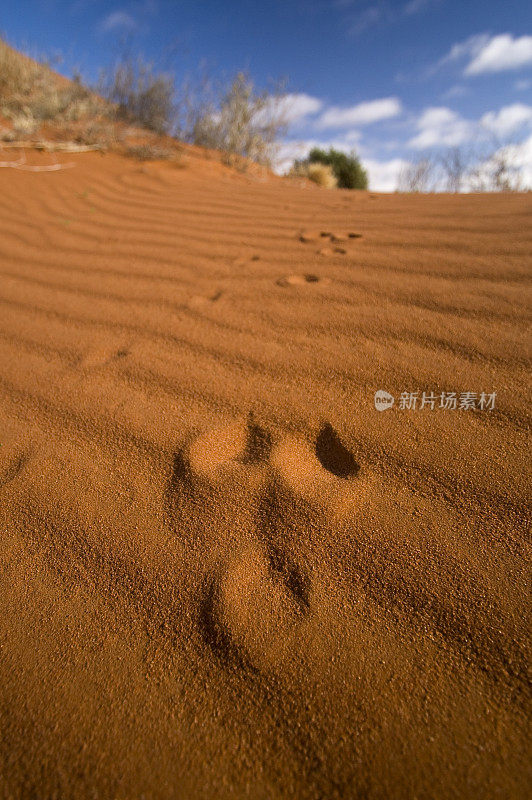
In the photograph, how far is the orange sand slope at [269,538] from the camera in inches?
22.3

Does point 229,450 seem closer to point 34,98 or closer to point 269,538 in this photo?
point 269,538

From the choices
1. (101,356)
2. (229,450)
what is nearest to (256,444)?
(229,450)

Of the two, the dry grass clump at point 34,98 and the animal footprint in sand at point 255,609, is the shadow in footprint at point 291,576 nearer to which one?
the animal footprint in sand at point 255,609

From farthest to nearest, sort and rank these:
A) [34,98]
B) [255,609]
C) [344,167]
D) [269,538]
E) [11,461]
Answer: [344,167] < [34,98] < [11,461] < [269,538] < [255,609]

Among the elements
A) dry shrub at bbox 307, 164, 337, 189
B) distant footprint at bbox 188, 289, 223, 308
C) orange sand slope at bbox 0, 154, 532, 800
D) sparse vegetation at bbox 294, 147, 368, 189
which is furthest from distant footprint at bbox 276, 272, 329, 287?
sparse vegetation at bbox 294, 147, 368, 189

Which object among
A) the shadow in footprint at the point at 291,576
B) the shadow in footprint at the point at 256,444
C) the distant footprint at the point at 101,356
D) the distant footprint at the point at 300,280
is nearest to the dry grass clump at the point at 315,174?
the distant footprint at the point at 300,280

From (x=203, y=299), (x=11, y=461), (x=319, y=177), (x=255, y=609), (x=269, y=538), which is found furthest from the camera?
(x=319, y=177)

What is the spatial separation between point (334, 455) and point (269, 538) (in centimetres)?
28

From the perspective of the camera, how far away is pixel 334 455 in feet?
3.25

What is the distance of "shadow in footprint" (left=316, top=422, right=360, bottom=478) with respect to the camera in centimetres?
95

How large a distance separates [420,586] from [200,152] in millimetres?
5632

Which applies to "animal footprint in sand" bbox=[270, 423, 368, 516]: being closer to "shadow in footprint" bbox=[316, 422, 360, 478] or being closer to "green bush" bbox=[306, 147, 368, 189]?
"shadow in footprint" bbox=[316, 422, 360, 478]

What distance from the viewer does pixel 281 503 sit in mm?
870

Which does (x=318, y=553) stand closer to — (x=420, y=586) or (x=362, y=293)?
(x=420, y=586)
